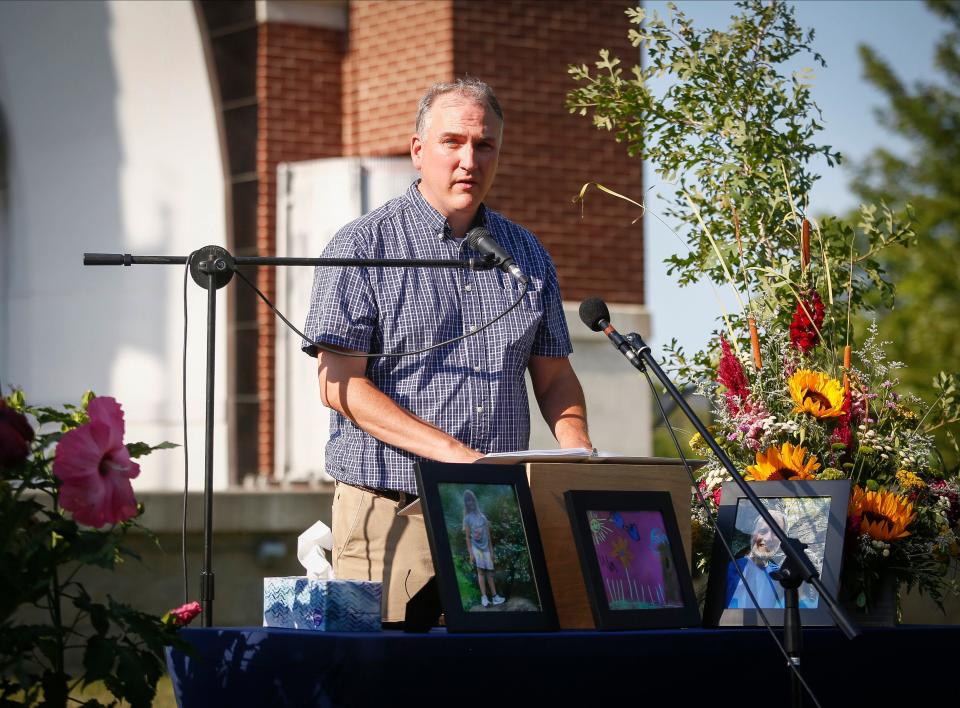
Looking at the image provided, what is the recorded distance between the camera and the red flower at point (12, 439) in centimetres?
196

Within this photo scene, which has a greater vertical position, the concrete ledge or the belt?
the belt

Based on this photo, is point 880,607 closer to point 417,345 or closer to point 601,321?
point 601,321

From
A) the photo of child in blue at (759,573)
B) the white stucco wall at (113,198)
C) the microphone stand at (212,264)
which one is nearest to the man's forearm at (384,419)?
the microphone stand at (212,264)

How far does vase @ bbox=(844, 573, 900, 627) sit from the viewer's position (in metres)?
2.88

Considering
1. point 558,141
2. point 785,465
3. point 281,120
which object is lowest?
point 785,465

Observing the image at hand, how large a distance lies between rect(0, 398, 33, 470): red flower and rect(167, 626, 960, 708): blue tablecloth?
1.40 ft

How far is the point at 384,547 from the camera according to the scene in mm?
3078

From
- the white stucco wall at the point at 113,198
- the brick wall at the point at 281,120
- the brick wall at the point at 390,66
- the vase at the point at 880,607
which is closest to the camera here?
the vase at the point at 880,607

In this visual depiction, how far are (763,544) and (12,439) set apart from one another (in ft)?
5.17

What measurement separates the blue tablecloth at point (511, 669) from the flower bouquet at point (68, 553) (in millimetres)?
166

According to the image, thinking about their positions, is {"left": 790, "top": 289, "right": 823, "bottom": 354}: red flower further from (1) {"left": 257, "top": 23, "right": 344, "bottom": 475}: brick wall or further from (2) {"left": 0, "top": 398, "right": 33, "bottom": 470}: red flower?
(1) {"left": 257, "top": 23, "right": 344, "bottom": 475}: brick wall

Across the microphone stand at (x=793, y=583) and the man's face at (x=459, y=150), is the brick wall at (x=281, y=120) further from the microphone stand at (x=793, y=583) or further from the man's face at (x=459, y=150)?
the microphone stand at (x=793, y=583)

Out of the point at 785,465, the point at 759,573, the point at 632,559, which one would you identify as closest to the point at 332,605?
the point at 632,559

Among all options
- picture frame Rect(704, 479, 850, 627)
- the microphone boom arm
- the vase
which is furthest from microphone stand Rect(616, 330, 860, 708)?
the vase
